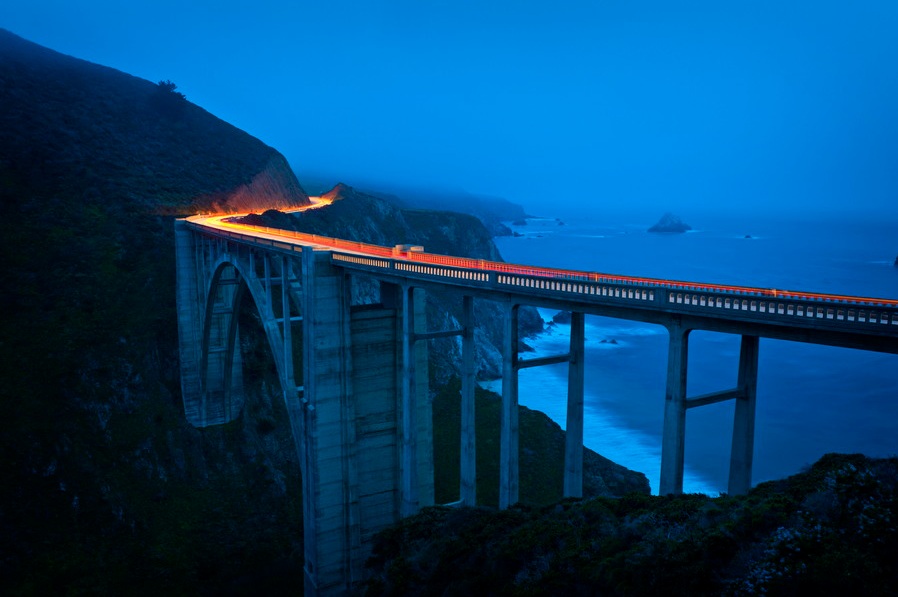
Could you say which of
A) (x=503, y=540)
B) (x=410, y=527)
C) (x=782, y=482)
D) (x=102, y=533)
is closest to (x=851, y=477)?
(x=782, y=482)

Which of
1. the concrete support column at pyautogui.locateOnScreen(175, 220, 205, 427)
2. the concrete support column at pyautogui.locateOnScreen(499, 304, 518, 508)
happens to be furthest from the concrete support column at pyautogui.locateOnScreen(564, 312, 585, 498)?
the concrete support column at pyautogui.locateOnScreen(175, 220, 205, 427)

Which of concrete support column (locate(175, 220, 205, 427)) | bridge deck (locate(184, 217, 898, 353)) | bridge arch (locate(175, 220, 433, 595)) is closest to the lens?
bridge deck (locate(184, 217, 898, 353))

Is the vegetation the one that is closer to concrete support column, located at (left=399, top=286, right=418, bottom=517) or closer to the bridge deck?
the bridge deck

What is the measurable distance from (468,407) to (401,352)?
8.77m

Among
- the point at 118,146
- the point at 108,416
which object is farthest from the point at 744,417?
the point at 118,146

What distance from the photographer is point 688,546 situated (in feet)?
50.8

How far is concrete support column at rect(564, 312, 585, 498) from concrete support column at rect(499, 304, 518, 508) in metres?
1.95

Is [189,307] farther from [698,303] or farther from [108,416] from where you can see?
[698,303]

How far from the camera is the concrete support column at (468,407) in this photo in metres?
25.2

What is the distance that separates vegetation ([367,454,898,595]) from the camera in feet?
43.7

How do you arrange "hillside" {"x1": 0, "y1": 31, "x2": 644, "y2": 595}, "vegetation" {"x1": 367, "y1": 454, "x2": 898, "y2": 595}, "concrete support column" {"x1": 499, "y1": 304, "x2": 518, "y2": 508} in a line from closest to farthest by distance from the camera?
1. "vegetation" {"x1": 367, "y1": 454, "x2": 898, "y2": 595}
2. "concrete support column" {"x1": 499, "y1": 304, "x2": 518, "y2": 508}
3. "hillside" {"x1": 0, "y1": 31, "x2": 644, "y2": 595}

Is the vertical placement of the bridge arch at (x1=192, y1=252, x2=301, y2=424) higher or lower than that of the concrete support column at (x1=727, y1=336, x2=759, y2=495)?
lower

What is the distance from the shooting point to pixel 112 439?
1740 inches

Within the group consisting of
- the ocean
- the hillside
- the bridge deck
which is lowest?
the ocean
